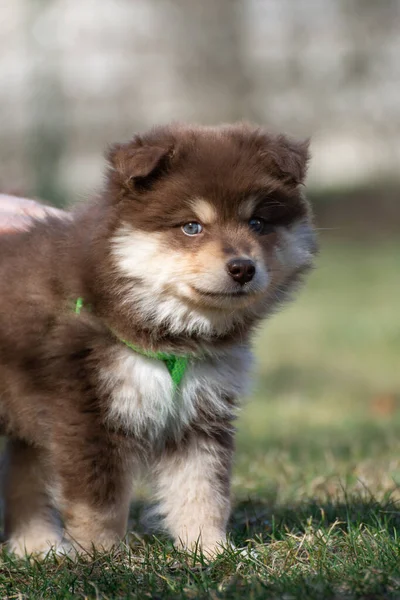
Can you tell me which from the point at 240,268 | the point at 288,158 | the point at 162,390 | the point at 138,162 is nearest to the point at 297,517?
the point at 162,390

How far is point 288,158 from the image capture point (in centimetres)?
399

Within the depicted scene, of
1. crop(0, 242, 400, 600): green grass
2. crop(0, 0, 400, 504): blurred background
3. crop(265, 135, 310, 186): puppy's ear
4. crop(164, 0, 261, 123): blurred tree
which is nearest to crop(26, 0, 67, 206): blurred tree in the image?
crop(0, 0, 400, 504): blurred background

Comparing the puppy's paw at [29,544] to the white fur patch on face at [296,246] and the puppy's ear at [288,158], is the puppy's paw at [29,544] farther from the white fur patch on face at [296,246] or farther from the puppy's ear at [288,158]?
the puppy's ear at [288,158]

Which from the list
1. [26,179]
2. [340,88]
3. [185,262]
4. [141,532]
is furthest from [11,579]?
[340,88]

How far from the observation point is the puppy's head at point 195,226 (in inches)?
149

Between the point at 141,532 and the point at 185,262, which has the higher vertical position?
the point at 185,262

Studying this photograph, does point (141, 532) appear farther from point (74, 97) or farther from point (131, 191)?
point (74, 97)

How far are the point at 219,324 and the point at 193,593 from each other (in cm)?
109

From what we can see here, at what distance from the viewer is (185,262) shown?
12.4 ft

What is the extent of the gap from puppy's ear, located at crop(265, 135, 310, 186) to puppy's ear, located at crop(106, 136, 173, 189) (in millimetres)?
425

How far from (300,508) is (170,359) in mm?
1214

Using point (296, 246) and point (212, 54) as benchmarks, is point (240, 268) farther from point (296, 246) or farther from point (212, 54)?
point (212, 54)

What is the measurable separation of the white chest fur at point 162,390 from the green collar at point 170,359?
0.06 ft

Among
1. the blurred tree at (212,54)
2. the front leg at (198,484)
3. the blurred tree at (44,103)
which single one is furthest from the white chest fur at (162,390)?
the blurred tree at (212,54)
